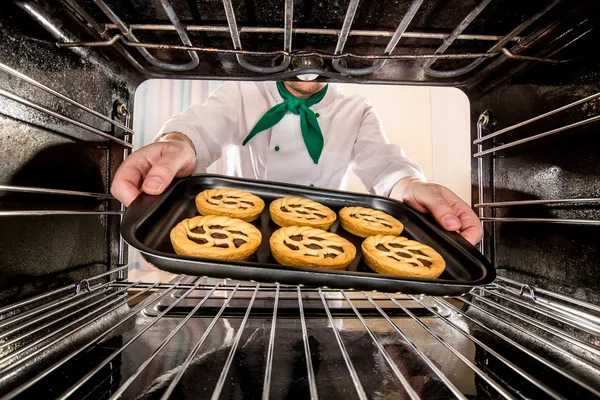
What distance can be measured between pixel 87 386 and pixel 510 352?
729mm

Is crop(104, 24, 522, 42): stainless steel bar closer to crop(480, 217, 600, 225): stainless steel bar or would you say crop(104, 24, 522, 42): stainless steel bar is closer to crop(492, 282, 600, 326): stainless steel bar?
crop(480, 217, 600, 225): stainless steel bar

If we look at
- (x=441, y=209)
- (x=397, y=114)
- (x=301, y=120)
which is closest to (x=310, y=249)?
(x=441, y=209)

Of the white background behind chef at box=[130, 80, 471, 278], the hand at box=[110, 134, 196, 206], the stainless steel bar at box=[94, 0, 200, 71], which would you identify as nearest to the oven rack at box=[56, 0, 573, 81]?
the stainless steel bar at box=[94, 0, 200, 71]

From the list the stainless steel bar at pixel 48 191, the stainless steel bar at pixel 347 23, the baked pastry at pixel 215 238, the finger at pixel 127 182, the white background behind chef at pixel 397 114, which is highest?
the white background behind chef at pixel 397 114

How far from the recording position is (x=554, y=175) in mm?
772

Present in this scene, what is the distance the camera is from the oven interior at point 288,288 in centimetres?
57

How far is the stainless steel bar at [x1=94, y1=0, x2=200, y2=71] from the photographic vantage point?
64 cm

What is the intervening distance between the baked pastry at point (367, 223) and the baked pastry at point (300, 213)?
5 cm

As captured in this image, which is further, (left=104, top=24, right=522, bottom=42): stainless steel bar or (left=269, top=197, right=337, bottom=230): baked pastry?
(left=269, top=197, right=337, bottom=230): baked pastry

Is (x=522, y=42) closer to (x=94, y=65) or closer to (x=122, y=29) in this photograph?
(x=122, y=29)

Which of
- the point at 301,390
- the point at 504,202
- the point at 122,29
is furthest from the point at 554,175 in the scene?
the point at 122,29

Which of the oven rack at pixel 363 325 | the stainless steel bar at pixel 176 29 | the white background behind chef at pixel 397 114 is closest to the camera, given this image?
the oven rack at pixel 363 325

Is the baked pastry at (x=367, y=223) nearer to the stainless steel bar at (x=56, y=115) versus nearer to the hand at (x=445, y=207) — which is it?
the hand at (x=445, y=207)

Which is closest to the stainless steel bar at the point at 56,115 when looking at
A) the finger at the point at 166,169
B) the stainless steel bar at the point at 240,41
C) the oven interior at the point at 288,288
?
the oven interior at the point at 288,288
